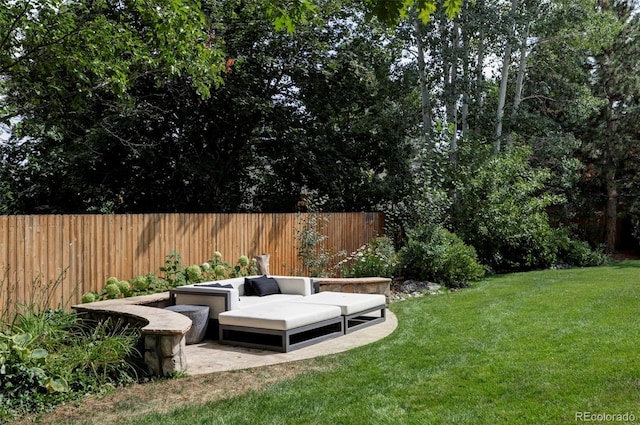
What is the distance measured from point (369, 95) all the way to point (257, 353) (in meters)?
12.2

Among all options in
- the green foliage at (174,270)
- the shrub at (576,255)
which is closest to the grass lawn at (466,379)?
the green foliage at (174,270)

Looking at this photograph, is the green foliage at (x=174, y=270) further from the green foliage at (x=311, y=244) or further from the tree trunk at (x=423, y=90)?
the tree trunk at (x=423, y=90)

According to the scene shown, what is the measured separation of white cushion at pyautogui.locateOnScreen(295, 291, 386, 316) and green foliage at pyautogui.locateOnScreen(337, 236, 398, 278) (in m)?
3.22

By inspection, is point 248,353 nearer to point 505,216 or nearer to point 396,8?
point 396,8

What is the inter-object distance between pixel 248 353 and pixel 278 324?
1.56 feet

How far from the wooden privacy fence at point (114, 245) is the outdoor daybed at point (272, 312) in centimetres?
139

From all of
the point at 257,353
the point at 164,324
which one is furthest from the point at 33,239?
the point at 257,353

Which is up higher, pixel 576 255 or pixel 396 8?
pixel 396 8

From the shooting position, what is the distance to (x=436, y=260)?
11.9 meters

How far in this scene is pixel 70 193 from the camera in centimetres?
1569

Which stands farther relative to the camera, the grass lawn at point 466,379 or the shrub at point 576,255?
the shrub at point 576,255

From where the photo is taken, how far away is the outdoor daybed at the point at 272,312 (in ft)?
21.8

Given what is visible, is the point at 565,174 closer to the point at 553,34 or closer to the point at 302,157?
the point at 553,34

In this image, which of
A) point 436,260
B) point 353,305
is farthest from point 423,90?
point 353,305
